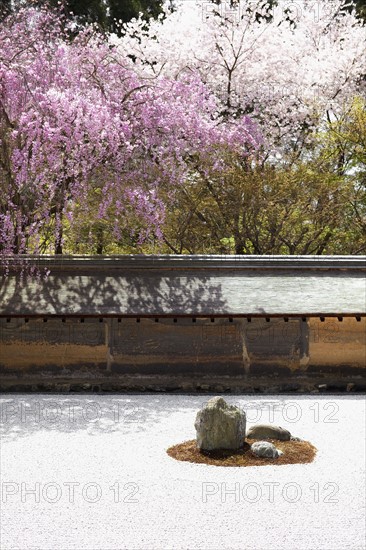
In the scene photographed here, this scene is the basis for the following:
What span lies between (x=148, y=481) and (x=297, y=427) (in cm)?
322

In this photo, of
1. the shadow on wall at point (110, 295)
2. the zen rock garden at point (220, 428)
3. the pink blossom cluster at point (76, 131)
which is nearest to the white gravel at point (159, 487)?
the zen rock garden at point (220, 428)

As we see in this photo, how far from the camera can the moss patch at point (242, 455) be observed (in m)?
8.81

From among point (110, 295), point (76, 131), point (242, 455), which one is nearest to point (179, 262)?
point (110, 295)

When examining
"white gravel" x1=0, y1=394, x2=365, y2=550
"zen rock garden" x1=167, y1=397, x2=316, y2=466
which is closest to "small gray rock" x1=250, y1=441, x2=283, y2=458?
"zen rock garden" x1=167, y1=397, x2=316, y2=466

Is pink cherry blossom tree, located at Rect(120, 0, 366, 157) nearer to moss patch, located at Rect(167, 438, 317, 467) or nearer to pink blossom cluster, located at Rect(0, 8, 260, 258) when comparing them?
pink blossom cluster, located at Rect(0, 8, 260, 258)

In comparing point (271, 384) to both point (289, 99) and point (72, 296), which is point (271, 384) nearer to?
point (72, 296)

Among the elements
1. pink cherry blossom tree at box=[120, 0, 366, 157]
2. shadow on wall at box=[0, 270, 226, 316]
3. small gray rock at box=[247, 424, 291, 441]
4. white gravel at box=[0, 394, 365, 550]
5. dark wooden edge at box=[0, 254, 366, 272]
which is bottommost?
white gravel at box=[0, 394, 365, 550]

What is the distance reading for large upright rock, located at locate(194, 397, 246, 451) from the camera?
30.0 feet

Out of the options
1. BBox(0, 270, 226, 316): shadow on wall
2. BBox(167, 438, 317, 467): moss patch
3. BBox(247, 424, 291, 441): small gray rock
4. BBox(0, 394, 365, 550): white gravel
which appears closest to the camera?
BBox(0, 394, 365, 550): white gravel

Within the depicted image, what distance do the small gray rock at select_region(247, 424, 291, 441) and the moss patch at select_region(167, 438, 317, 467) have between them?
16cm

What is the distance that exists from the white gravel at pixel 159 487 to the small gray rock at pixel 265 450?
0.38 m

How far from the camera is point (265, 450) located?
8969mm

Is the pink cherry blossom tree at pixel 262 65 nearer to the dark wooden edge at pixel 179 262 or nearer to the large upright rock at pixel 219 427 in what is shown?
the dark wooden edge at pixel 179 262

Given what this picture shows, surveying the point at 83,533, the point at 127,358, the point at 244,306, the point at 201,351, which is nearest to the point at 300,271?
the point at 244,306
